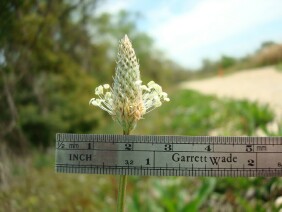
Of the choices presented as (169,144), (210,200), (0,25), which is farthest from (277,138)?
(0,25)

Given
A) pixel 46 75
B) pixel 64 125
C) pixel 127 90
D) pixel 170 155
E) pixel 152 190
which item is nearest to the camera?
pixel 127 90

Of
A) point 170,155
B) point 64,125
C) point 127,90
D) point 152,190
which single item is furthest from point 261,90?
point 127,90

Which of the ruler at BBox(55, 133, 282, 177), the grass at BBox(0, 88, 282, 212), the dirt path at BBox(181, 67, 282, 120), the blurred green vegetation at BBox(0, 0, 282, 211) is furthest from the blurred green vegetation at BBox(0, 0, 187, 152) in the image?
the dirt path at BBox(181, 67, 282, 120)

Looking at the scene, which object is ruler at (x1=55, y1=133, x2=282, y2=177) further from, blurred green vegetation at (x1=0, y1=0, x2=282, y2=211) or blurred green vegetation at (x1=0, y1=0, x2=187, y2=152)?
blurred green vegetation at (x1=0, y1=0, x2=187, y2=152)

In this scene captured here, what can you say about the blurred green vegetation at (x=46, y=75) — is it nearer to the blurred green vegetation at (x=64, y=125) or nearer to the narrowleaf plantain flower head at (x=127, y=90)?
the blurred green vegetation at (x=64, y=125)

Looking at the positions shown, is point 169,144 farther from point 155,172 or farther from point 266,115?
point 266,115

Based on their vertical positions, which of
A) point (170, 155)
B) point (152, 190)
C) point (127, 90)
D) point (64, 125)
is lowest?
point (152, 190)

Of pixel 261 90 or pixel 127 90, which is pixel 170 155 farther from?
pixel 261 90

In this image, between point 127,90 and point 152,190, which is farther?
point 152,190
